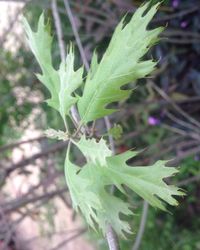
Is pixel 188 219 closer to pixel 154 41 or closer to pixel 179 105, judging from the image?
pixel 179 105

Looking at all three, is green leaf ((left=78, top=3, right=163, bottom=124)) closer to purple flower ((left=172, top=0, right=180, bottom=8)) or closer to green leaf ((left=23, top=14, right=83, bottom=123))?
green leaf ((left=23, top=14, right=83, bottom=123))

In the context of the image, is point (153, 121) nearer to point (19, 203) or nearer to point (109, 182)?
point (19, 203)

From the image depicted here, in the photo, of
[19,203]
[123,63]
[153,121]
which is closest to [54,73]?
[123,63]

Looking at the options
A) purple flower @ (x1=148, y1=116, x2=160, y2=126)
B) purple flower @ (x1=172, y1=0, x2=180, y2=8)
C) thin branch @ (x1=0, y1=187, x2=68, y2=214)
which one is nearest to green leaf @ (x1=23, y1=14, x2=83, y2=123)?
thin branch @ (x1=0, y1=187, x2=68, y2=214)

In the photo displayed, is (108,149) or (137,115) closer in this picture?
(108,149)

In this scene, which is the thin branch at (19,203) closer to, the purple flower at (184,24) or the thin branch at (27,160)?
the thin branch at (27,160)

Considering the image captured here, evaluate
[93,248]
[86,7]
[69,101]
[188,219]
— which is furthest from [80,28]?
[69,101]
